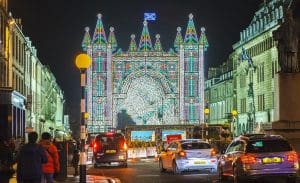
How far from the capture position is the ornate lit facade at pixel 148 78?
376ft

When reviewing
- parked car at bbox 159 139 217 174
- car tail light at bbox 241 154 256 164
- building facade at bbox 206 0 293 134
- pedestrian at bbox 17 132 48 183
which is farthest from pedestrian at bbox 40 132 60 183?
building facade at bbox 206 0 293 134

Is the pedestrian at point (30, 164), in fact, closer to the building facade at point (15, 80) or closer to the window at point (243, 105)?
the building facade at point (15, 80)

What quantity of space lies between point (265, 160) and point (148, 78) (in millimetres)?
98300

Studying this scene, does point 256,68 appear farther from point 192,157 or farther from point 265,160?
point 265,160

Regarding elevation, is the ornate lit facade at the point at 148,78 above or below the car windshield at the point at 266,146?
above

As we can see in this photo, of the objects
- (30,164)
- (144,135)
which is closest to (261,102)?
(144,135)

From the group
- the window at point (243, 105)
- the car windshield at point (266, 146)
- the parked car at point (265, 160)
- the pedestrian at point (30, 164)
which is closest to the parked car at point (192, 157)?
the parked car at point (265, 160)

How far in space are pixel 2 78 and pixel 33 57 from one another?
25.4 meters

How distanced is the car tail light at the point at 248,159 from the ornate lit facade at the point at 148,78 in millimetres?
92213

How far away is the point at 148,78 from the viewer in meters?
119

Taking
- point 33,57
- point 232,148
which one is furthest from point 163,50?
point 232,148

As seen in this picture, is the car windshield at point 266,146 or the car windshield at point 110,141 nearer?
the car windshield at point 266,146

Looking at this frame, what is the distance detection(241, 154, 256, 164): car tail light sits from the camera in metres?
20.8

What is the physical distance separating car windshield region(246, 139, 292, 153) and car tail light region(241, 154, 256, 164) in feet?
0.65
